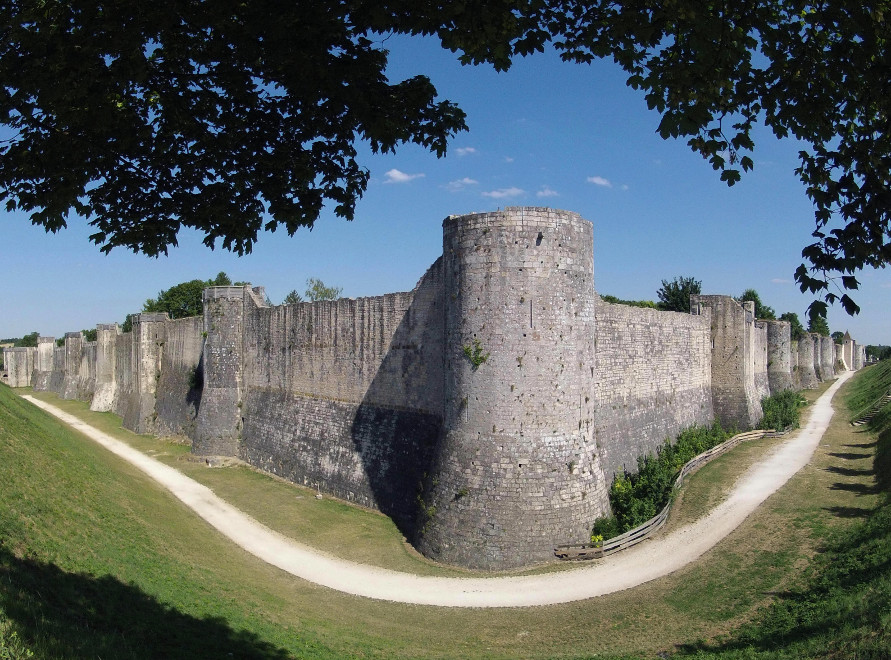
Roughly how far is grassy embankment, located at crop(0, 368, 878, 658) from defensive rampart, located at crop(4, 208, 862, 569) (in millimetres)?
2269

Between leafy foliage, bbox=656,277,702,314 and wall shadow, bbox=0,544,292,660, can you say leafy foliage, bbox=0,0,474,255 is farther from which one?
leafy foliage, bbox=656,277,702,314

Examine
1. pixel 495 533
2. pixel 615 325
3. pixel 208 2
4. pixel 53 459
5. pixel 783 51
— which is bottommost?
pixel 495 533

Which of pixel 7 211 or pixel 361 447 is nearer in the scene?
pixel 7 211

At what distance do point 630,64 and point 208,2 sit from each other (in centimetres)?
413

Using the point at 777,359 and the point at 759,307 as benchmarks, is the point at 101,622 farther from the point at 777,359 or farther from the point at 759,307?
the point at 759,307

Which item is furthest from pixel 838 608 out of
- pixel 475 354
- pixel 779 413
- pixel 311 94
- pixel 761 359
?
pixel 761 359

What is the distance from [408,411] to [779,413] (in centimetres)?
2053

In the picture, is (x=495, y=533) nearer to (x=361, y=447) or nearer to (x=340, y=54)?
(x=361, y=447)

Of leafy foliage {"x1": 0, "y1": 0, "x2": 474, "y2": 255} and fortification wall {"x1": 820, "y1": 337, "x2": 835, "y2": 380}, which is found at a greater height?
leafy foliage {"x1": 0, "y1": 0, "x2": 474, "y2": 255}

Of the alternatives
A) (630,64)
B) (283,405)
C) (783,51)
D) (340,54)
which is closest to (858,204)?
(783,51)

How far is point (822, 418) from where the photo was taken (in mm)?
34625

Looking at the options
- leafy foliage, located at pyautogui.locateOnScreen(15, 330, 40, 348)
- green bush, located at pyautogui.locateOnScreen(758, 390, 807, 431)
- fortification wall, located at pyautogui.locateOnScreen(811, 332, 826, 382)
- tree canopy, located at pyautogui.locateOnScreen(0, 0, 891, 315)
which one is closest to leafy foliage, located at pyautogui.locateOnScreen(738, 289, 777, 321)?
fortification wall, located at pyautogui.locateOnScreen(811, 332, 826, 382)

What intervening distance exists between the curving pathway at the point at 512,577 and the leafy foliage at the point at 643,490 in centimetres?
66

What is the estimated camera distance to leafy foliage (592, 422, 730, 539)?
15266 millimetres
